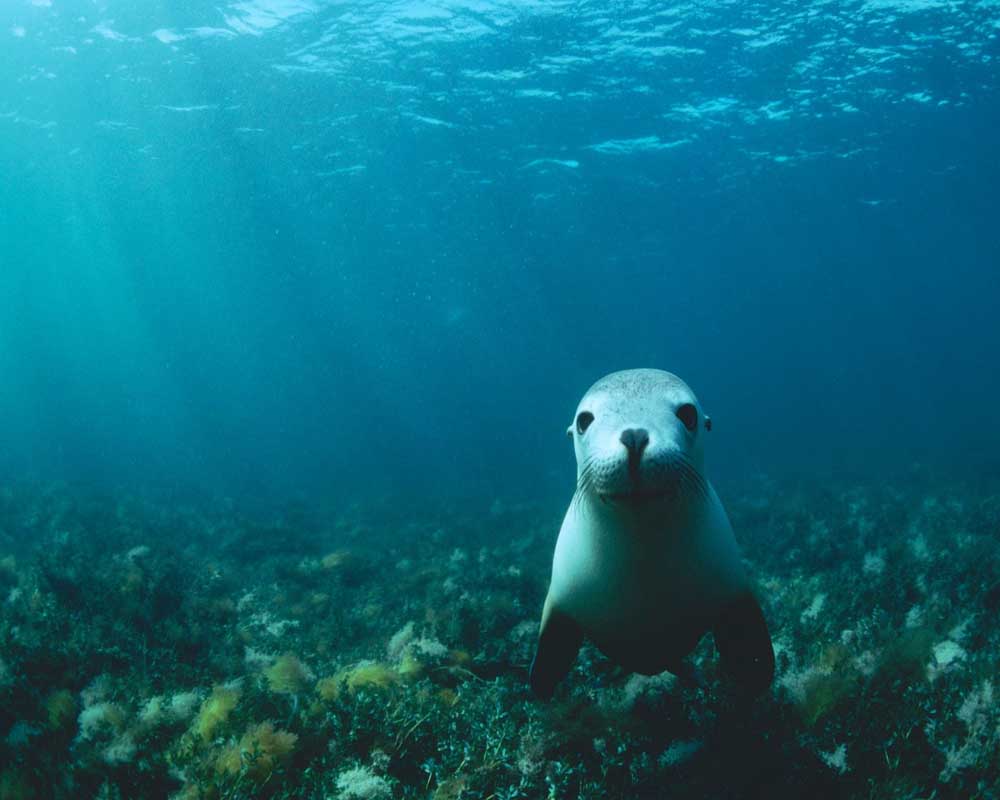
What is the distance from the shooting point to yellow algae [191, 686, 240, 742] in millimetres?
3352

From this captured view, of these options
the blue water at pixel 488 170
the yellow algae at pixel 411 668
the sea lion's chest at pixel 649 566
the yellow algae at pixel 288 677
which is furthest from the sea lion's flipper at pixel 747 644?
the blue water at pixel 488 170

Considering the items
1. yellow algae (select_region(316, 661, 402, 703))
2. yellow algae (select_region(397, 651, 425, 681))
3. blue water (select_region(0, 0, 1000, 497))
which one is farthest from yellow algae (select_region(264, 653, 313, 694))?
blue water (select_region(0, 0, 1000, 497))

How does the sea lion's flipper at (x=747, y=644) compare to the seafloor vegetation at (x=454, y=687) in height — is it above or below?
above

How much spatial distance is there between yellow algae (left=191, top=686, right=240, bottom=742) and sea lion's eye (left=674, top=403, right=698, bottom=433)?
298 cm

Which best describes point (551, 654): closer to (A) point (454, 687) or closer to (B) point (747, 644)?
(B) point (747, 644)

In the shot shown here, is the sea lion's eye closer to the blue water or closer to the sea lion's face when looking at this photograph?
the sea lion's face

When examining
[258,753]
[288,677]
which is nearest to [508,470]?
[288,677]

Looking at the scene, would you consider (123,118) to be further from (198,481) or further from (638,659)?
(638,659)

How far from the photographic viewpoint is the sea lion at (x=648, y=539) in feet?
5.90

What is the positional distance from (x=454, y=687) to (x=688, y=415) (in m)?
2.86

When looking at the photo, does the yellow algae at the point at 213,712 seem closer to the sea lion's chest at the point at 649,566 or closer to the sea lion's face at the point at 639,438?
the sea lion's chest at the point at 649,566

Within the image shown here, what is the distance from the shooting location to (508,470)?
985 inches

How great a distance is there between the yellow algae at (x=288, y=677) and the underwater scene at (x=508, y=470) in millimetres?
51

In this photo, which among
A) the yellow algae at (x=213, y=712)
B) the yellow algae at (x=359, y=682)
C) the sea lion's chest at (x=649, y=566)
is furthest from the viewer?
the yellow algae at (x=359, y=682)
